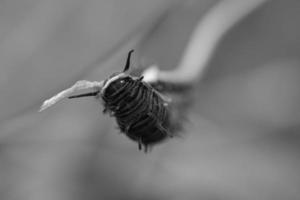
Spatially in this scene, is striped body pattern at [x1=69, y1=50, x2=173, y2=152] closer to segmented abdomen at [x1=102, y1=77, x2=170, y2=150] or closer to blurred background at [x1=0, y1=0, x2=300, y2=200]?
segmented abdomen at [x1=102, y1=77, x2=170, y2=150]

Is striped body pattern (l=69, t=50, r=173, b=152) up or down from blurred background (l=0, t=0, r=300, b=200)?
down

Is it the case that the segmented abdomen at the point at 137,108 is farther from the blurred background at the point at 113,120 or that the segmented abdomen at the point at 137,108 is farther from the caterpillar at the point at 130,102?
the blurred background at the point at 113,120

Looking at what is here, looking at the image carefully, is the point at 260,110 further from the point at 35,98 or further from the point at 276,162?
the point at 35,98

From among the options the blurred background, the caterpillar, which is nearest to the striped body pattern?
the caterpillar

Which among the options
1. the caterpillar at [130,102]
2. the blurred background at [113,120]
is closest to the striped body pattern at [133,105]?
the caterpillar at [130,102]

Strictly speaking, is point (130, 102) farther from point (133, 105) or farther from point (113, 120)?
point (113, 120)
